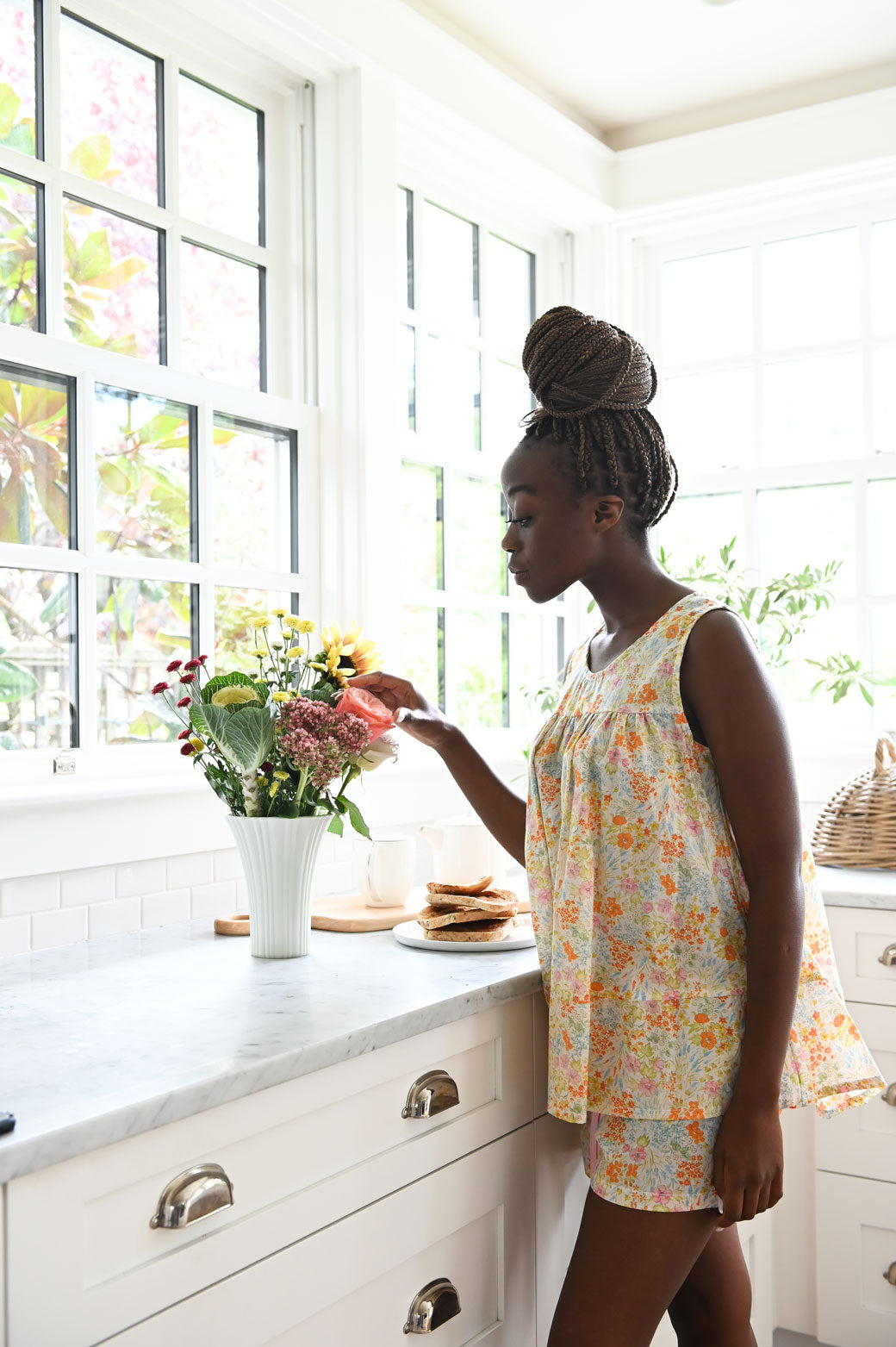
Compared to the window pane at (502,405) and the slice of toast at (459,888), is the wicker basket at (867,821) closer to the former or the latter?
the slice of toast at (459,888)

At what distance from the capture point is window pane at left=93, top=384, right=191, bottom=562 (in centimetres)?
204

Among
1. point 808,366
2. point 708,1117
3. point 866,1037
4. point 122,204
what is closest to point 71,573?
point 122,204

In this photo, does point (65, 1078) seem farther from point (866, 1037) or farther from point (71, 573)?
point (866, 1037)

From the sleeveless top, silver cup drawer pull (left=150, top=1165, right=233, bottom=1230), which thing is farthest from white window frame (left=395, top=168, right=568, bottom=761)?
silver cup drawer pull (left=150, top=1165, right=233, bottom=1230)

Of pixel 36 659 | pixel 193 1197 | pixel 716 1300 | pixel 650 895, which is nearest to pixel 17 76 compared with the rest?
pixel 36 659

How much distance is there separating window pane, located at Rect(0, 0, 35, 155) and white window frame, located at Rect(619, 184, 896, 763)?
184 cm

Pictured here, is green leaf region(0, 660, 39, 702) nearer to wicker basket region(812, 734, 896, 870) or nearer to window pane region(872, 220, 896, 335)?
wicker basket region(812, 734, 896, 870)

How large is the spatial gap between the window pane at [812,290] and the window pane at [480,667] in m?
1.13

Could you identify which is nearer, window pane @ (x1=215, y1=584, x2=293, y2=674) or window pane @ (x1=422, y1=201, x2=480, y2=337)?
window pane @ (x1=215, y1=584, x2=293, y2=674)

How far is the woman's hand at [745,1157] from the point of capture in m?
1.34

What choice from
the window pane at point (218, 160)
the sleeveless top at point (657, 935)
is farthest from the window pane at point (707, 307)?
the sleeveless top at point (657, 935)

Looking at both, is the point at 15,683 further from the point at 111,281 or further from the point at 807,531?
the point at 807,531

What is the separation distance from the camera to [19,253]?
6.33ft

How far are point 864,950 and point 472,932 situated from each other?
94cm
